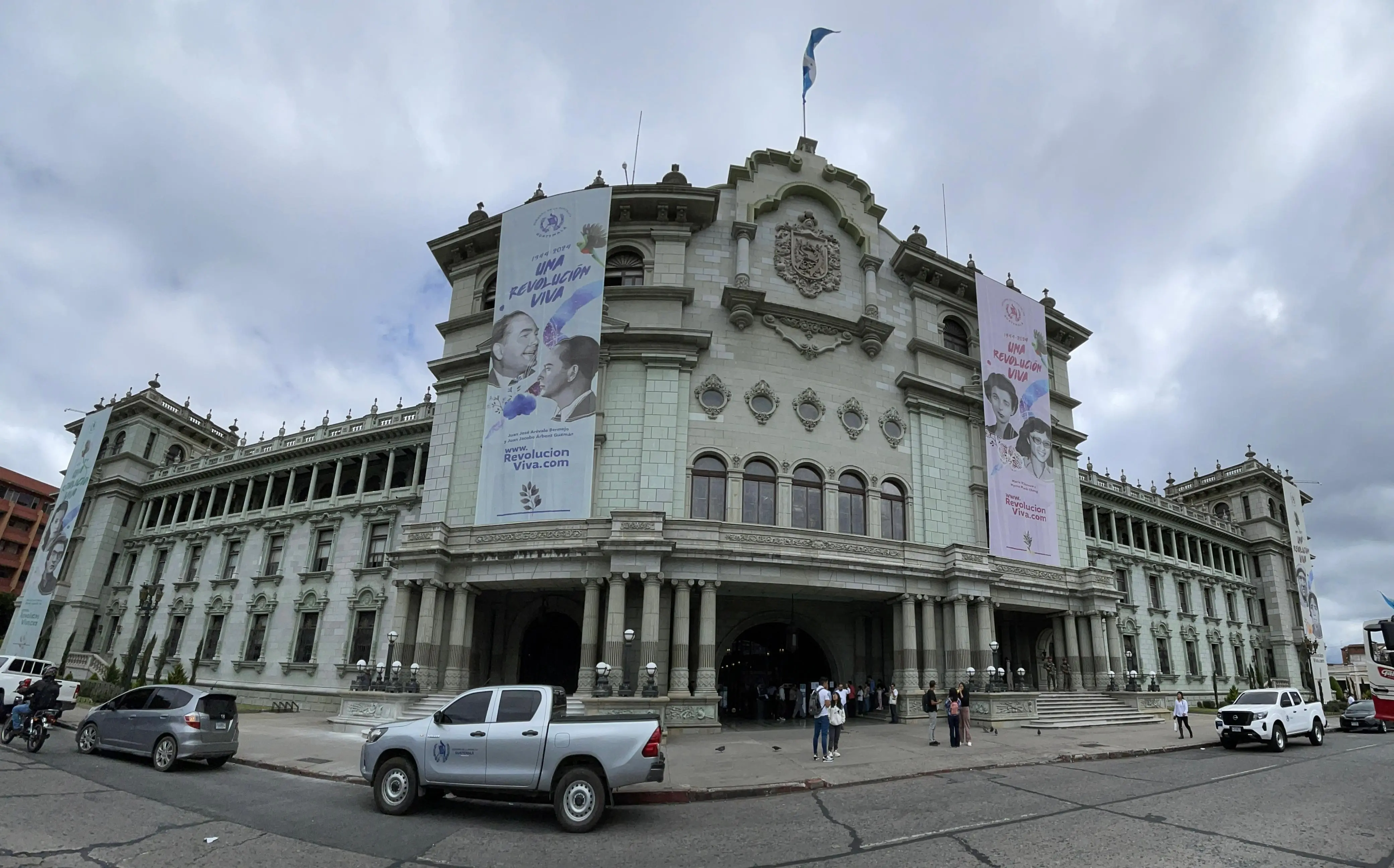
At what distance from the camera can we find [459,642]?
26109mm

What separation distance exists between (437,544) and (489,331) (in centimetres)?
975

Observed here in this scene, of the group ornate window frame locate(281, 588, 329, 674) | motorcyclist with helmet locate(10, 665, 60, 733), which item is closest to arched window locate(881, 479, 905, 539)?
motorcyclist with helmet locate(10, 665, 60, 733)

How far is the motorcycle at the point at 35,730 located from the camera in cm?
1505

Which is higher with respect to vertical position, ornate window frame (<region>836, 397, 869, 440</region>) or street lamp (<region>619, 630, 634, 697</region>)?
ornate window frame (<region>836, 397, 869, 440</region>)

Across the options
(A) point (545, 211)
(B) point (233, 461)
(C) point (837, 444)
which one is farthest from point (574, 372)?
(B) point (233, 461)

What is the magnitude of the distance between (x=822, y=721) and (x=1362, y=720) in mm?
24915

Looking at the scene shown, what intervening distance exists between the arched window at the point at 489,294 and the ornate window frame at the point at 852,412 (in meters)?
16.0

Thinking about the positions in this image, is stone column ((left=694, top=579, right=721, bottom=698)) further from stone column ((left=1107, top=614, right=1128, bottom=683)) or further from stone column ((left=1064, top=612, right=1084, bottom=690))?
stone column ((left=1107, top=614, right=1128, bottom=683))

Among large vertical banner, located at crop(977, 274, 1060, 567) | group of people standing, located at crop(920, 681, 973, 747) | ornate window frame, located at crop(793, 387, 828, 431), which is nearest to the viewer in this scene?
group of people standing, located at crop(920, 681, 973, 747)

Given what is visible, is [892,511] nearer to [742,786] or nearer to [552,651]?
[552,651]

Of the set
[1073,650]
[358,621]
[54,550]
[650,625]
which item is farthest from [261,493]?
[1073,650]

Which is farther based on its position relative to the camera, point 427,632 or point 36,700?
point 427,632

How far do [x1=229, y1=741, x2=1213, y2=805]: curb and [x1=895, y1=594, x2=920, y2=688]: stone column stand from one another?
9.08 metres

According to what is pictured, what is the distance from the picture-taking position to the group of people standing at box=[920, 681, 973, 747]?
1967 cm
